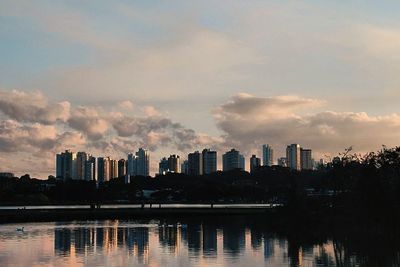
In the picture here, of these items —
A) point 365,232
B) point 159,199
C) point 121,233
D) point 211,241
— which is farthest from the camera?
point 159,199

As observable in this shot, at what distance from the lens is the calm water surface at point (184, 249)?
43938 mm

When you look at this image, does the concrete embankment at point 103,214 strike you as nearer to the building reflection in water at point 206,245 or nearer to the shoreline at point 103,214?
the shoreline at point 103,214

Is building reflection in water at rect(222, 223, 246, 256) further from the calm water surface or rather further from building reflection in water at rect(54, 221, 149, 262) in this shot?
building reflection in water at rect(54, 221, 149, 262)

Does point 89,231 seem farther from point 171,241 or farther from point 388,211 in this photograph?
point 388,211

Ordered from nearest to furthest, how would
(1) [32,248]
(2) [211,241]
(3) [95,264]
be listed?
(3) [95,264], (1) [32,248], (2) [211,241]

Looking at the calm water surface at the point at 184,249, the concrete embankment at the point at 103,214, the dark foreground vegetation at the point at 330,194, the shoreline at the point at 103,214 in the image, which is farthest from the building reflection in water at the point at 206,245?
the concrete embankment at the point at 103,214

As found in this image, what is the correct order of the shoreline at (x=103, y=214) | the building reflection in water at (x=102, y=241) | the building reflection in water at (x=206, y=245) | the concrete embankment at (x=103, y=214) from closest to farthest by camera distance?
the building reflection in water at (x=206, y=245), the building reflection in water at (x=102, y=241), the shoreline at (x=103, y=214), the concrete embankment at (x=103, y=214)

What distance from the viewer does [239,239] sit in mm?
62062

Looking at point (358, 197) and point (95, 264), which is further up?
point (358, 197)

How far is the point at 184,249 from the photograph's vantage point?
53031 millimetres

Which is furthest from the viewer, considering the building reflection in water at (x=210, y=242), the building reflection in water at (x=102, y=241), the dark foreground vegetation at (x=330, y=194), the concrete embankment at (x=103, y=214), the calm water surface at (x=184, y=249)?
the concrete embankment at (x=103, y=214)

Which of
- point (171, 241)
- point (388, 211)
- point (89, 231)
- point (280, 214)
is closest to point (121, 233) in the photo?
point (89, 231)

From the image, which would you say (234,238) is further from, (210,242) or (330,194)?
(330,194)

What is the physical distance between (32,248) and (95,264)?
13.7 metres
